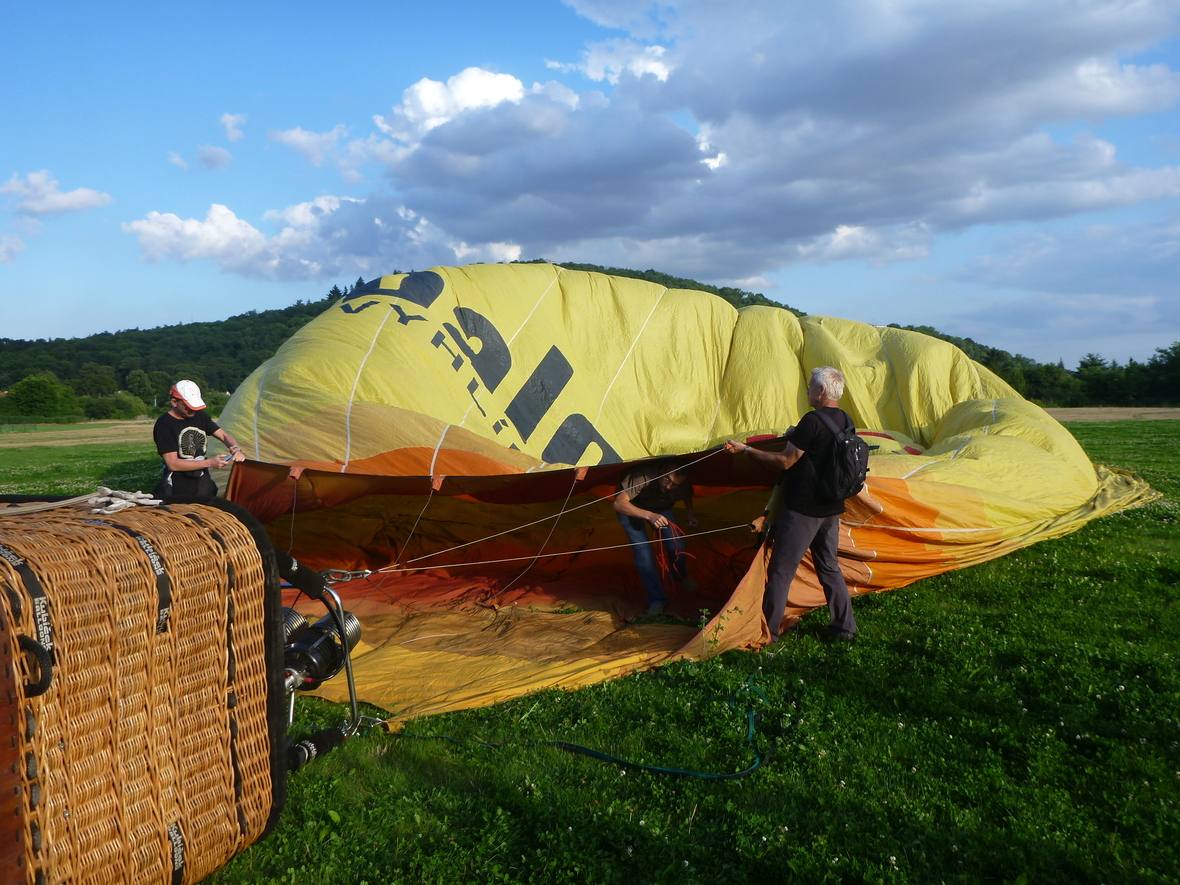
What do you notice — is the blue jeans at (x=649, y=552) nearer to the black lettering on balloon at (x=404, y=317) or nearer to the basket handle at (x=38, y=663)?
the basket handle at (x=38, y=663)

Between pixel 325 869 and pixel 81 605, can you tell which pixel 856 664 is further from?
pixel 81 605

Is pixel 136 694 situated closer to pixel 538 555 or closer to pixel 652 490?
pixel 652 490

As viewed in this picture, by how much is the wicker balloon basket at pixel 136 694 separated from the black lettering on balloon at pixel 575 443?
5.75 m

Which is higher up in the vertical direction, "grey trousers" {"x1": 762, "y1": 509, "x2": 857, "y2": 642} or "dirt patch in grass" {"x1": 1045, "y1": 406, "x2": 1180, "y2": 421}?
"dirt patch in grass" {"x1": 1045, "y1": 406, "x2": 1180, "y2": 421}

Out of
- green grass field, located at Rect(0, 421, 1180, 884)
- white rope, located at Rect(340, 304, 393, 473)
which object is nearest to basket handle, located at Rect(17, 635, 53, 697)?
green grass field, located at Rect(0, 421, 1180, 884)

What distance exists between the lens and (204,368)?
72.4 m

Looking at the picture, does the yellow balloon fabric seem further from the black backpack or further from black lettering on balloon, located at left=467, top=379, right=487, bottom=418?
the black backpack

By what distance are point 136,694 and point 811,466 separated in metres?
3.08

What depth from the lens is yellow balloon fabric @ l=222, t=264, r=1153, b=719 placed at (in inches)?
192

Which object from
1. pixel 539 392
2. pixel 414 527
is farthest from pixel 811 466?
pixel 539 392

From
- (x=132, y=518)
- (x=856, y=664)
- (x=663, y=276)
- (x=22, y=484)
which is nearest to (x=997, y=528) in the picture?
(x=856, y=664)

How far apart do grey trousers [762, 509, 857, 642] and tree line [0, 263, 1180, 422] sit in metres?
6.33

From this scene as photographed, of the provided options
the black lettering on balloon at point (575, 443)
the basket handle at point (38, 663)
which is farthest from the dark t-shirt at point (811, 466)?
the black lettering on balloon at point (575, 443)

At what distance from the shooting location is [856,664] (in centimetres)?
404
